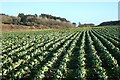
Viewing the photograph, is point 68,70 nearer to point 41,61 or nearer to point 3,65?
point 41,61

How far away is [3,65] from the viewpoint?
1667 centimetres

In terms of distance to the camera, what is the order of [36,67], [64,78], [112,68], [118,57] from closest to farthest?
[64,78] → [112,68] → [36,67] → [118,57]

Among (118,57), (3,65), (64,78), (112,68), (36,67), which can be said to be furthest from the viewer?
(118,57)

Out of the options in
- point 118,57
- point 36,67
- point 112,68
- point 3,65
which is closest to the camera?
point 112,68

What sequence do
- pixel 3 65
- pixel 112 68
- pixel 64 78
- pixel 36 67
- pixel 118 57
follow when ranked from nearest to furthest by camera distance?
pixel 64 78 < pixel 112 68 < pixel 36 67 < pixel 3 65 < pixel 118 57

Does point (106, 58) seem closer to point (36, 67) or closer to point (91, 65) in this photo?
point (91, 65)

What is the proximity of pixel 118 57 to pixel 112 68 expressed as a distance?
4072 millimetres

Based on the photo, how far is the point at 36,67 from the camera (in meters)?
15.6

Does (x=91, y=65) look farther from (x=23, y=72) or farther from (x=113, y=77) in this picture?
(x=23, y=72)

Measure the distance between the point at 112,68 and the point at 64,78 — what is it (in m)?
2.72

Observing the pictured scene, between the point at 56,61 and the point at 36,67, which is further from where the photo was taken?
the point at 56,61

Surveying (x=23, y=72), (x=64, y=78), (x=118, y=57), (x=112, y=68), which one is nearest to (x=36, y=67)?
(x=23, y=72)

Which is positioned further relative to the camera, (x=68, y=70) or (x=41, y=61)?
(x=41, y=61)

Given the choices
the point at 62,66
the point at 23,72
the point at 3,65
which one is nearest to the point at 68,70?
the point at 62,66
